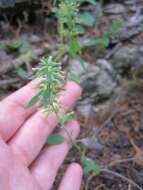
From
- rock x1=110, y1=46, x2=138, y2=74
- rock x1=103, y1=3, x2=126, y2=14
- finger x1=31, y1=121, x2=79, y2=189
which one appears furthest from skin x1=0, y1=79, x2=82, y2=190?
rock x1=103, y1=3, x2=126, y2=14

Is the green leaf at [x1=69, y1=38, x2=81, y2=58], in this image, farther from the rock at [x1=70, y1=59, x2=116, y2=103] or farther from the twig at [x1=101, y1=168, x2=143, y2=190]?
the twig at [x1=101, y1=168, x2=143, y2=190]

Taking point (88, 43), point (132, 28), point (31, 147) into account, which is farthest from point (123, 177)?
point (132, 28)

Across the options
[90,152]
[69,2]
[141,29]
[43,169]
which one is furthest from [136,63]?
[43,169]

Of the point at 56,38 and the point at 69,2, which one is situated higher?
the point at 69,2

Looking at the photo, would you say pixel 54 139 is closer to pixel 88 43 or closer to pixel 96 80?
pixel 96 80

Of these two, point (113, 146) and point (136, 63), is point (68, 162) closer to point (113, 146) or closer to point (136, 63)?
point (113, 146)
